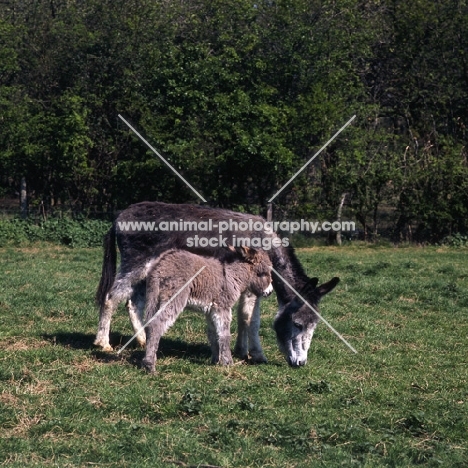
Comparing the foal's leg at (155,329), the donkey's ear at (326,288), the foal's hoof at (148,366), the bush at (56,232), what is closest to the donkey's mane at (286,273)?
the donkey's ear at (326,288)

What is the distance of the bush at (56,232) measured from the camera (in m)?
22.9

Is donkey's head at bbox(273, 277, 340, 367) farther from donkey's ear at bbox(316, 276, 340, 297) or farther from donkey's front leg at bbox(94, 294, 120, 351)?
donkey's front leg at bbox(94, 294, 120, 351)

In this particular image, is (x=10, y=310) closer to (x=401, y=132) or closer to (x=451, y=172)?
(x=451, y=172)

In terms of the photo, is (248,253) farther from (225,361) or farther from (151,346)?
(151,346)

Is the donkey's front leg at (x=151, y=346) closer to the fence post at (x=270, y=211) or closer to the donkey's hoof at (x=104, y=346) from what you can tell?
the donkey's hoof at (x=104, y=346)

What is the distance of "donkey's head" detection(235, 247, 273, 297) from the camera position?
9836 millimetres

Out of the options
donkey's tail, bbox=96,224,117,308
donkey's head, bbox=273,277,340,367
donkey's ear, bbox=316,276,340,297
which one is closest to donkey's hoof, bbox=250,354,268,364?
donkey's head, bbox=273,277,340,367

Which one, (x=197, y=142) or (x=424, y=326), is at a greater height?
(x=197, y=142)

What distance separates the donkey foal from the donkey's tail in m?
1.39

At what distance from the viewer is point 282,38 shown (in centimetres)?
2489

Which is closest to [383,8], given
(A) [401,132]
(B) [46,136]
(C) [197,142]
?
(A) [401,132]

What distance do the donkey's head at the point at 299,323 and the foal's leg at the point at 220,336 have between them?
648 mm

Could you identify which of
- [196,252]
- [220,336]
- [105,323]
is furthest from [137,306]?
[220,336]

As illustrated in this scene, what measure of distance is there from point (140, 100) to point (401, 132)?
8.87 m
